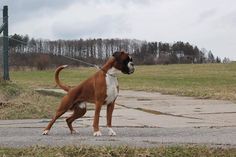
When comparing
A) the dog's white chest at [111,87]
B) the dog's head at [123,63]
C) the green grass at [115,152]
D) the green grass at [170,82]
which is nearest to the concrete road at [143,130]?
the dog's white chest at [111,87]

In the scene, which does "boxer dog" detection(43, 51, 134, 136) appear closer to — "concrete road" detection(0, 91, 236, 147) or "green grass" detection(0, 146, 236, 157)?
"concrete road" detection(0, 91, 236, 147)

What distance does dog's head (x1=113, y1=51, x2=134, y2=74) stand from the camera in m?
11.0

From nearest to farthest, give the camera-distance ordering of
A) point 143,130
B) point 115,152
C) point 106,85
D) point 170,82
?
point 115,152, point 106,85, point 143,130, point 170,82

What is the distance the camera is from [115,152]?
8070 millimetres

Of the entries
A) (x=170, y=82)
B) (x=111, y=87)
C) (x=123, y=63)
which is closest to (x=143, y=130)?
(x=111, y=87)

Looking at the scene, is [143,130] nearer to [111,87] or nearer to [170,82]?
[111,87]

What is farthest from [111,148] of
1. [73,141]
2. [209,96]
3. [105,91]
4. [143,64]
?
[143,64]

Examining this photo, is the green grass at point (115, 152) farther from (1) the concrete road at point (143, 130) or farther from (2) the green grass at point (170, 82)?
(2) the green grass at point (170, 82)

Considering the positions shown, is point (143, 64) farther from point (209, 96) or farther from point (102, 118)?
point (102, 118)

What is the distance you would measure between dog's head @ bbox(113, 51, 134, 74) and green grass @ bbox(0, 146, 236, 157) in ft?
9.20

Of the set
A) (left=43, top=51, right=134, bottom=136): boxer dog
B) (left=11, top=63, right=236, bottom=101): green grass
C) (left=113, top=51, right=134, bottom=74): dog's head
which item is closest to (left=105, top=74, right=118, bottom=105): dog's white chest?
(left=43, top=51, right=134, bottom=136): boxer dog

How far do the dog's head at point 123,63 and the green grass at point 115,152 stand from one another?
9.20 ft

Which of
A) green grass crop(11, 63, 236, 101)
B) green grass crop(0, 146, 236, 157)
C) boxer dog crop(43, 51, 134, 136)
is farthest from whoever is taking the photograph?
green grass crop(11, 63, 236, 101)

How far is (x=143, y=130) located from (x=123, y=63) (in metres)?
2.15
